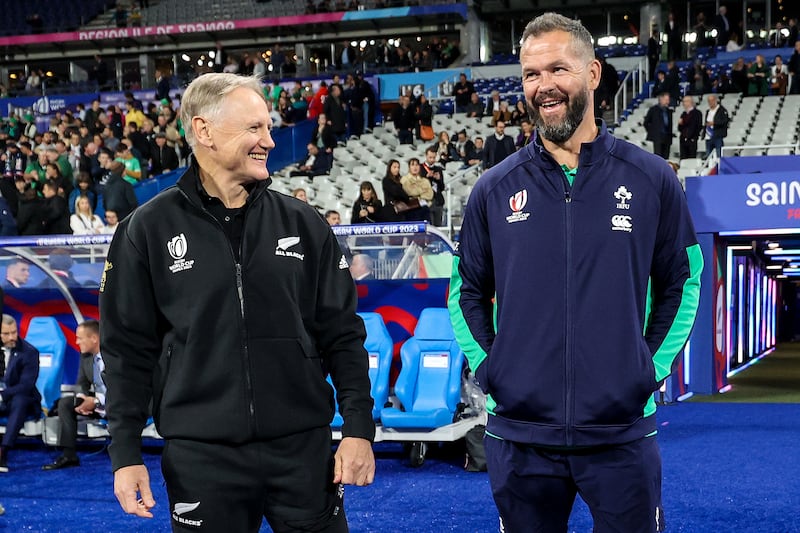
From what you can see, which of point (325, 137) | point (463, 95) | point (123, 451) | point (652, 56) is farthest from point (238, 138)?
point (652, 56)

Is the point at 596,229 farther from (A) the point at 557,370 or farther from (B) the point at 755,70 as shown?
(B) the point at 755,70

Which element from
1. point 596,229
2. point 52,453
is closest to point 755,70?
point 52,453

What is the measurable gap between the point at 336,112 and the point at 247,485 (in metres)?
20.2

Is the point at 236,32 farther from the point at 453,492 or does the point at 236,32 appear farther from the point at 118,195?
the point at 453,492

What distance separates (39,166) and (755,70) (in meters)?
15.4

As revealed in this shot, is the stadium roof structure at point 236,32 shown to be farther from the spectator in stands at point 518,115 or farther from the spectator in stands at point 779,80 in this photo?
the spectator in stands at point 779,80

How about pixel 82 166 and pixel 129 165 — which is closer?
pixel 129 165

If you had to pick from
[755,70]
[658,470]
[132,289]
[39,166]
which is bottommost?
[658,470]

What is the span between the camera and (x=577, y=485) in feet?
8.96

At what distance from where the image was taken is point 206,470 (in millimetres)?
2654

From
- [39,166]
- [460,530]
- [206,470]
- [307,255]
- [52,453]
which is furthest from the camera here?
[39,166]

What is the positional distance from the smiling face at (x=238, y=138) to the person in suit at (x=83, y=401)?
20.5 ft

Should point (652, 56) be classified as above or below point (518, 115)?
above

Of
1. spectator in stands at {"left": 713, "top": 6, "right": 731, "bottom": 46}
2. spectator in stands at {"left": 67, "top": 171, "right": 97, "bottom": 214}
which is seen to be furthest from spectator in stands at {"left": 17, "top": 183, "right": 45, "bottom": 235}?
spectator in stands at {"left": 713, "top": 6, "right": 731, "bottom": 46}
